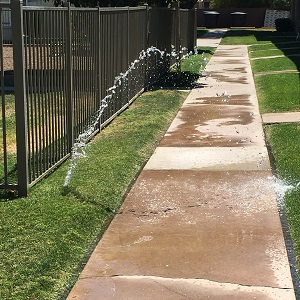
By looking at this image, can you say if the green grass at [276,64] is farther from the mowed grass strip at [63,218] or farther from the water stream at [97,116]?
the mowed grass strip at [63,218]

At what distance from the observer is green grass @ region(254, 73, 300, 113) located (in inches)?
476

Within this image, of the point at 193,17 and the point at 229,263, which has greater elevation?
the point at 193,17

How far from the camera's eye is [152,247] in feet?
17.0

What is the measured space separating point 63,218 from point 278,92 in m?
9.32

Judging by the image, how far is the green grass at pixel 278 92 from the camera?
12.1 meters

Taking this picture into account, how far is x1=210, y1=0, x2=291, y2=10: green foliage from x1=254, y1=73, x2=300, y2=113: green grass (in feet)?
152

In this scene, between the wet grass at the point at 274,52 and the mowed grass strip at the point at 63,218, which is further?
the wet grass at the point at 274,52

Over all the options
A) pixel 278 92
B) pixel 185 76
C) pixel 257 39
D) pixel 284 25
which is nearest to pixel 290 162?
pixel 278 92

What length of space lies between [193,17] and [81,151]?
67.7ft

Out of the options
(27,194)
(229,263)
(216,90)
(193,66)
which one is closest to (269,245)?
(229,263)

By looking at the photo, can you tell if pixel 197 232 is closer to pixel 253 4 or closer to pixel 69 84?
pixel 69 84

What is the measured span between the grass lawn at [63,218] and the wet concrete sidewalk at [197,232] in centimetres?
14

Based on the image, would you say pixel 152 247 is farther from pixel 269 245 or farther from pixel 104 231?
pixel 269 245

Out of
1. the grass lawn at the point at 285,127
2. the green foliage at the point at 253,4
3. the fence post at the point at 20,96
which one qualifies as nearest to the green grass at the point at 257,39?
the grass lawn at the point at 285,127
